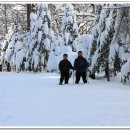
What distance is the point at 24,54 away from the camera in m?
35.3

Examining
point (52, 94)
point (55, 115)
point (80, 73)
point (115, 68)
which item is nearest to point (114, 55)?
point (115, 68)

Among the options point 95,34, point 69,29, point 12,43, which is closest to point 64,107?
point 95,34

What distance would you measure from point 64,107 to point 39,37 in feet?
69.2

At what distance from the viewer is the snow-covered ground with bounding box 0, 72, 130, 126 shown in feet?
34.4

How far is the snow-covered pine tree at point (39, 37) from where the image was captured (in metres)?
33.5

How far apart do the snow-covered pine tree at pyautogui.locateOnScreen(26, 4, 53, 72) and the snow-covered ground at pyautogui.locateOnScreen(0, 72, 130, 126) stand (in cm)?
1606

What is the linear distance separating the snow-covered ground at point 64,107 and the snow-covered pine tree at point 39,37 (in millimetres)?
16064

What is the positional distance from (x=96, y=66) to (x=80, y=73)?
2.45 metres

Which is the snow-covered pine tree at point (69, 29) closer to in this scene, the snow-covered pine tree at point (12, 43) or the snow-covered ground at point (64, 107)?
the snow-covered pine tree at point (12, 43)

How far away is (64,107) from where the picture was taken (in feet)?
41.5

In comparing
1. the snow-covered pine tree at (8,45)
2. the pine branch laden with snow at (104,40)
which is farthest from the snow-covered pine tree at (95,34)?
the snow-covered pine tree at (8,45)

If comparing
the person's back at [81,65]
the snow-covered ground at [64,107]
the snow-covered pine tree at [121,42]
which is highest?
the snow-covered pine tree at [121,42]

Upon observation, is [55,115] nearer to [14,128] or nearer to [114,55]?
[14,128]

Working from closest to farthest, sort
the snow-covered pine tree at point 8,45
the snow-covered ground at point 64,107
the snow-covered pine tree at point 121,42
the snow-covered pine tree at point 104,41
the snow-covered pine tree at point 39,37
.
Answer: the snow-covered ground at point 64,107 < the snow-covered pine tree at point 121,42 < the snow-covered pine tree at point 104,41 < the snow-covered pine tree at point 39,37 < the snow-covered pine tree at point 8,45
